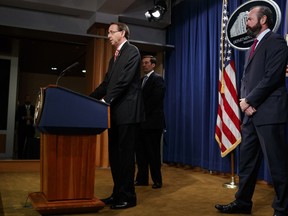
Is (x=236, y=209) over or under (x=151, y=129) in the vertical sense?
under

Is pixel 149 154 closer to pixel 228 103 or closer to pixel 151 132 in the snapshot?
pixel 151 132

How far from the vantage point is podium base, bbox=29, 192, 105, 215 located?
2129mm

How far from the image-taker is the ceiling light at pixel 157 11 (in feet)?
17.0

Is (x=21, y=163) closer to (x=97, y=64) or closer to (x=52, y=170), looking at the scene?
(x=97, y=64)

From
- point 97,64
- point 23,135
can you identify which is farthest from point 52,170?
point 23,135

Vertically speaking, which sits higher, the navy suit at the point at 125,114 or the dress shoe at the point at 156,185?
the navy suit at the point at 125,114

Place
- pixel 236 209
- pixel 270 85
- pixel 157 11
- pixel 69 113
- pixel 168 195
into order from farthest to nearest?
pixel 157 11
pixel 168 195
pixel 236 209
pixel 69 113
pixel 270 85

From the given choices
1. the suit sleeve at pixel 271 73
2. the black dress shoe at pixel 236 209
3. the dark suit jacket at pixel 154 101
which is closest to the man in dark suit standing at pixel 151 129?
the dark suit jacket at pixel 154 101

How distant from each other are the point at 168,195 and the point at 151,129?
71 cm

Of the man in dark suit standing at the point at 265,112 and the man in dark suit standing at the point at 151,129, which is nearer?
the man in dark suit standing at the point at 265,112

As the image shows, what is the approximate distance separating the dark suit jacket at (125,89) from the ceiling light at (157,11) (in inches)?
111

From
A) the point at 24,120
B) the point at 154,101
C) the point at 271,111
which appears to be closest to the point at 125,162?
the point at 271,111

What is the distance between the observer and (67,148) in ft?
7.31

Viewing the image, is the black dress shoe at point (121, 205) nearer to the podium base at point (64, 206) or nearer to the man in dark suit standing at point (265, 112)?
the podium base at point (64, 206)
